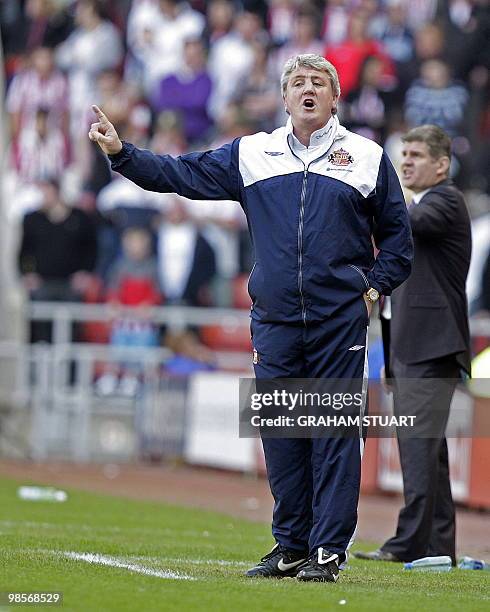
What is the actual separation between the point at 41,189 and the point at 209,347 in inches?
160

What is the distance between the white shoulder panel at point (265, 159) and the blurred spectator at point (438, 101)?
11073mm

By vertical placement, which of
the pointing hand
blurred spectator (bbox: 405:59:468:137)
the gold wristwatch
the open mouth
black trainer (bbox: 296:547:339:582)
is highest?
blurred spectator (bbox: 405:59:468:137)

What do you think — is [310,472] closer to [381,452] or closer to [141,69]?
[381,452]

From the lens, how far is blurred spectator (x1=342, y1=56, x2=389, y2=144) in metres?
18.8

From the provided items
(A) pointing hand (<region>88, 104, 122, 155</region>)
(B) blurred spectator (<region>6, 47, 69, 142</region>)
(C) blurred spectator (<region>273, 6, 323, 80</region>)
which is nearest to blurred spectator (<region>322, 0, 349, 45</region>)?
(C) blurred spectator (<region>273, 6, 323, 80</region>)

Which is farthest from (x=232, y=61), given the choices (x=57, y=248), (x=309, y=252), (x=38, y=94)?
(x=309, y=252)

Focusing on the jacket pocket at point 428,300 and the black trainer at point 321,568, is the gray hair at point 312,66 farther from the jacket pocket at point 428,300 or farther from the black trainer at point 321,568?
the black trainer at point 321,568

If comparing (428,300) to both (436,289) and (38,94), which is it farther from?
(38,94)

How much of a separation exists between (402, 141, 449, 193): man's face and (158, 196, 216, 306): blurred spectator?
10.3 m

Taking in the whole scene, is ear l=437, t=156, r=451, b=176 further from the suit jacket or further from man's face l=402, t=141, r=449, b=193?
the suit jacket

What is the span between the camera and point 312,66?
7.09 metres

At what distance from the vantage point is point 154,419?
17.8 meters

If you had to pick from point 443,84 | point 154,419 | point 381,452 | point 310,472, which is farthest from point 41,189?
point 310,472

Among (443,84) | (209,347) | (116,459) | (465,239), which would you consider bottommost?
(116,459)
